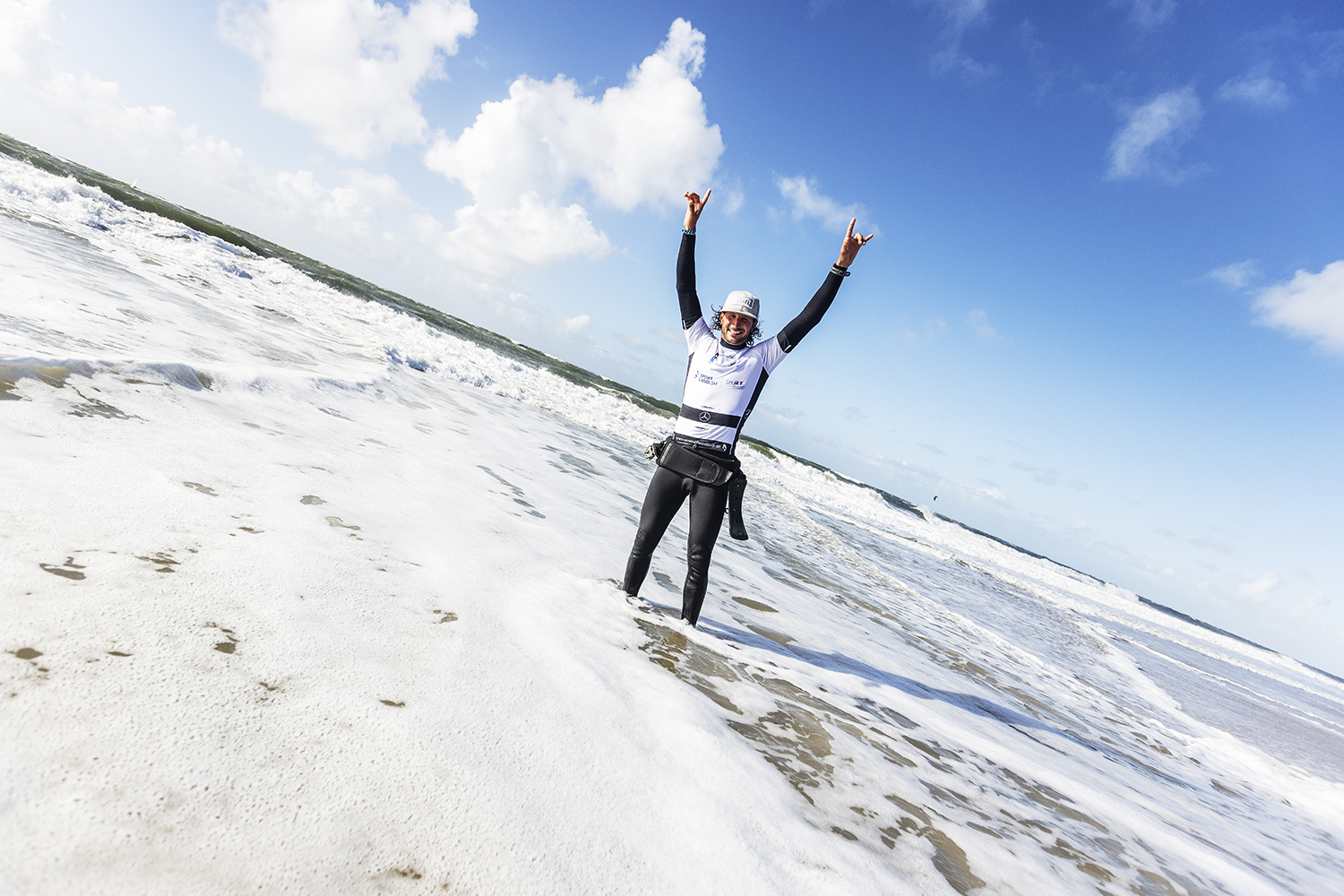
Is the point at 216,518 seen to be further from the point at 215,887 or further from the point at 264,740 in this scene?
the point at 215,887

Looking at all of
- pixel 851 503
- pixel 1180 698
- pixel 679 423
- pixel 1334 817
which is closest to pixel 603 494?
pixel 679 423

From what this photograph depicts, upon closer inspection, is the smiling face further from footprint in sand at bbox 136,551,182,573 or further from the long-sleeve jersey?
footprint in sand at bbox 136,551,182,573

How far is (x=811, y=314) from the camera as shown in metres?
4.14

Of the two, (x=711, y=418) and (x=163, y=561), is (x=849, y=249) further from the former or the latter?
(x=163, y=561)

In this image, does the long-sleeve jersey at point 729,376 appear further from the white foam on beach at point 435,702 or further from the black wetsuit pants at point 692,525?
the white foam on beach at point 435,702

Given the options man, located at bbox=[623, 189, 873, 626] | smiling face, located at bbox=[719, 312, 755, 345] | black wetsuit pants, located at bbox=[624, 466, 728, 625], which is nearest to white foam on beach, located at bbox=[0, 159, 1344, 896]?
black wetsuit pants, located at bbox=[624, 466, 728, 625]

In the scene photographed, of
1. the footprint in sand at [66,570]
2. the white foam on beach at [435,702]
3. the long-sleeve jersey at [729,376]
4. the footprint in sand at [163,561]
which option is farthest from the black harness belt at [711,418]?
the footprint in sand at [66,570]

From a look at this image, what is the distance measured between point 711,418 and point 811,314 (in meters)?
1.06

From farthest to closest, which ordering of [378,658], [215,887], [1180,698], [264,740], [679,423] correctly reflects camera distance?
1. [1180,698]
2. [679,423]
3. [378,658]
4. [264,740]
5. [215,887]

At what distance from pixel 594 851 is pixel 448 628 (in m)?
1.40

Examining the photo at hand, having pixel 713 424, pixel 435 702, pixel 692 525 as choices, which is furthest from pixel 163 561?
pixel 713 424

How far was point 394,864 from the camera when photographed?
152 cm

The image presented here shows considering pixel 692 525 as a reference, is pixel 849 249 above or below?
above

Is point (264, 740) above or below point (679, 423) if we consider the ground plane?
below
